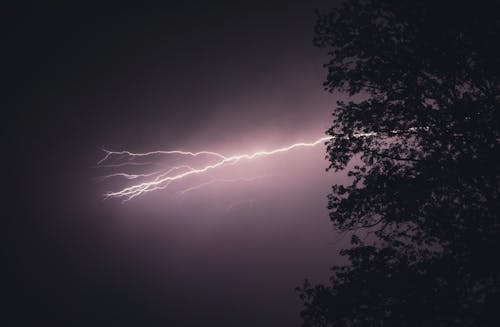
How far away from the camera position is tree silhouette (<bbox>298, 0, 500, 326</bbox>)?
119 inches

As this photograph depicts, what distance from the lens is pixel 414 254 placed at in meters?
3.48

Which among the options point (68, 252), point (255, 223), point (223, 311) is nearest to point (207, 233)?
point (255, 223)

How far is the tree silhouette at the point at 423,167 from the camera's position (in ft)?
9.89

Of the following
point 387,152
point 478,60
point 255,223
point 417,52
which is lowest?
point 387,152

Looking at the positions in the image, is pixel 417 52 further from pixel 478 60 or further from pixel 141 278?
pixel 141 278

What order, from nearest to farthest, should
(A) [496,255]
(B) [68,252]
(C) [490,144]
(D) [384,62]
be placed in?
(A) [496,255]
(C) [490,144]
(D) [384,62]
(B) [68,252]

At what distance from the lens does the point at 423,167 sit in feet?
11.1

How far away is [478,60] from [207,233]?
963 inches

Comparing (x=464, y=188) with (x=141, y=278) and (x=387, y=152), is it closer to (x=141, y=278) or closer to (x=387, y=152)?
(x=387, y=152)

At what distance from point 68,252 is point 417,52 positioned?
1309 inches

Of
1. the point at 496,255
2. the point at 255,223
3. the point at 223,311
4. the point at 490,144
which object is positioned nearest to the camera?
the point at 496,255

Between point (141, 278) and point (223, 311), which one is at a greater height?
point (141, 278)

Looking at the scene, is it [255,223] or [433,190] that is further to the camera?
[255,223]

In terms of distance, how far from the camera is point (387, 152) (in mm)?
3799
